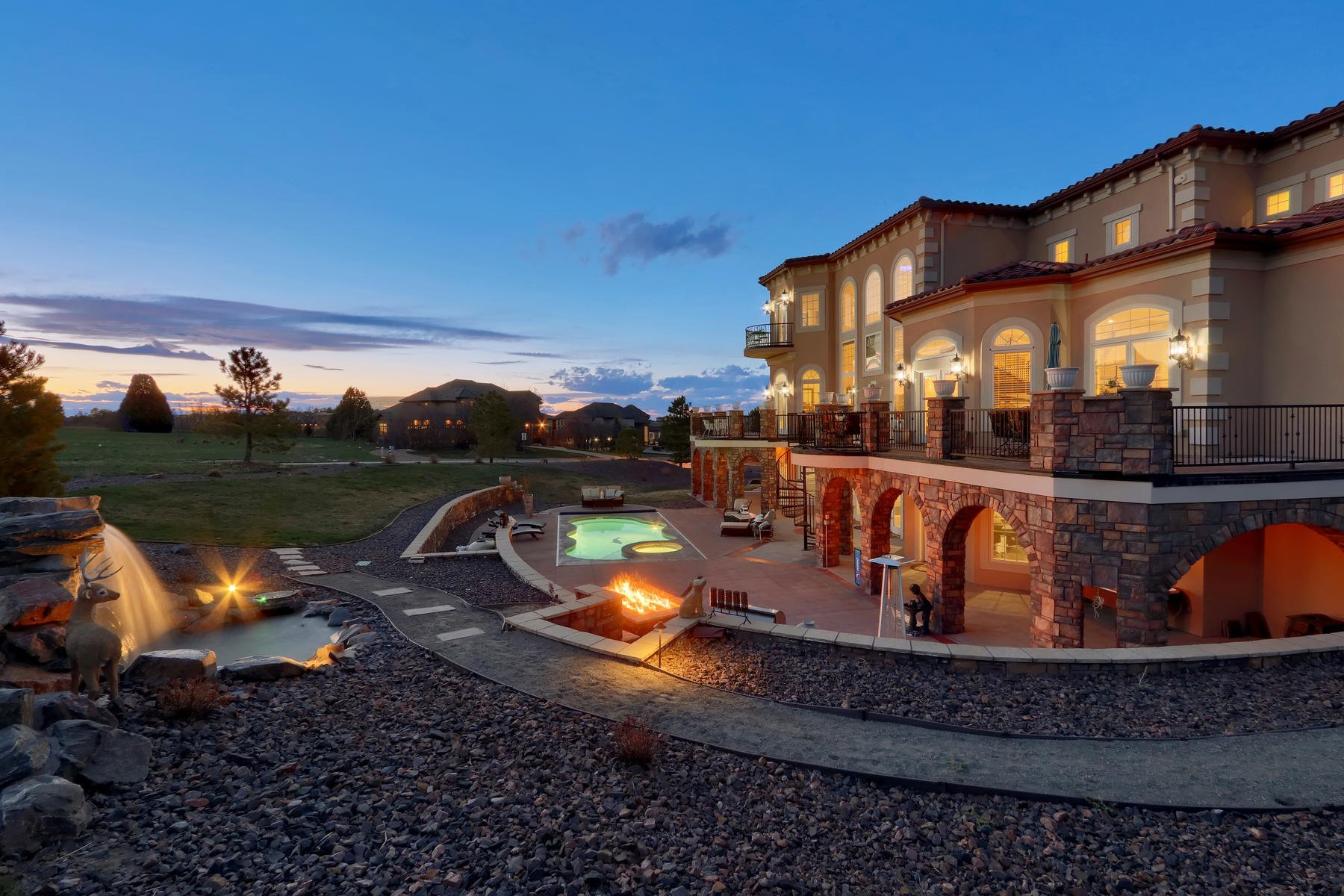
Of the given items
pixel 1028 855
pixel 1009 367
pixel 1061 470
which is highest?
pixel 1009 367

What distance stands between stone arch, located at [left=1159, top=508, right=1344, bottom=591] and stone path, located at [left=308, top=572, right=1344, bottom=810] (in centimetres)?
282

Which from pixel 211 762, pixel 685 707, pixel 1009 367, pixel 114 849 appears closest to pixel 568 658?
pixel 685 707

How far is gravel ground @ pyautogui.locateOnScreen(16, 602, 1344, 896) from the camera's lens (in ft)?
15.2

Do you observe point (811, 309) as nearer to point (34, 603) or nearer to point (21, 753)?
point (34, 603)

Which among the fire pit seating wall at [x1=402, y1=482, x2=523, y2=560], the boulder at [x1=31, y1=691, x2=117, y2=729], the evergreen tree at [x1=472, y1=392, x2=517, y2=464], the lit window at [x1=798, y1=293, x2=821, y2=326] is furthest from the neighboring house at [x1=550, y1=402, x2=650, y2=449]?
the boulder at [x1=31, y1=691, x2=117, y2=729]

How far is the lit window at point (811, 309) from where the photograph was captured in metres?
26.2

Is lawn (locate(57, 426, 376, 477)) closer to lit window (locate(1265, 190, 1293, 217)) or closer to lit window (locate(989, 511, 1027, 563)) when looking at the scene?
lit window (locate(989, 511, 1027, 563))

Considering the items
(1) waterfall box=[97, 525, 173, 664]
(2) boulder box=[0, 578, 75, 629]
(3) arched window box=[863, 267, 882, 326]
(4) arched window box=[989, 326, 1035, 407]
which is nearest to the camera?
(2) boulder box=[0, 578, 75, 629]

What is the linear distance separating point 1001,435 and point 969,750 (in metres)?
9.09

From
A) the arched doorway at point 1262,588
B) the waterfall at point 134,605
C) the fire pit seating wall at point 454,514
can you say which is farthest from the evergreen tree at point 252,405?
the arched doorway at point 1262,588

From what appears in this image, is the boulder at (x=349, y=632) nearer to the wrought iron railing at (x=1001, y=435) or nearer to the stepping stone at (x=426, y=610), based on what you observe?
the stepping stone at (x=426, y=610)

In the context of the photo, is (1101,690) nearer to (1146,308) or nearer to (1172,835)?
(1172,835)

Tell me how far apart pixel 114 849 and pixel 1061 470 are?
1155 centimetres

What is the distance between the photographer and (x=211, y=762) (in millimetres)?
5930
